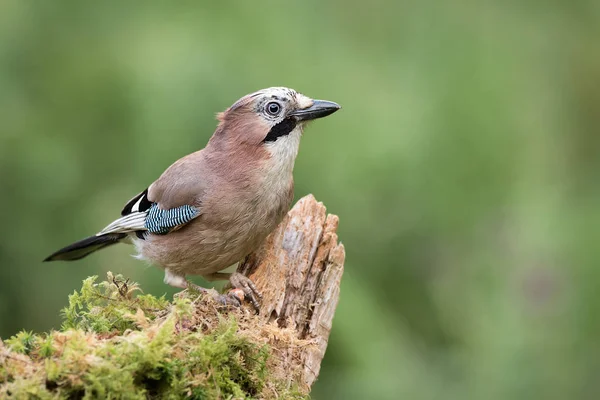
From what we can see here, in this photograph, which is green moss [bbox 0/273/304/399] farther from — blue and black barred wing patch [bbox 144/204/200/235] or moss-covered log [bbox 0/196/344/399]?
blue and black barred wing patch [bbox 144/204/200/235]

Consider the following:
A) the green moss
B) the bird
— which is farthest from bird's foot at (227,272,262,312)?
the green moss

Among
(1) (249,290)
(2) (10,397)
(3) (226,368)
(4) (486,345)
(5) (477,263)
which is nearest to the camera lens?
(2) (10,397)

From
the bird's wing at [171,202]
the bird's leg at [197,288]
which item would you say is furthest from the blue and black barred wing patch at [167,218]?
the bird's leg at [197,288]

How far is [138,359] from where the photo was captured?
9.02 feet

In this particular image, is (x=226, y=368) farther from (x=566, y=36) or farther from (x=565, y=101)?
(x=566, y=36)

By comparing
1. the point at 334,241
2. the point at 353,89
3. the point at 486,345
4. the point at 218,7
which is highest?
the point at 218,7

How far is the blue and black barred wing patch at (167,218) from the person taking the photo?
4.77 m

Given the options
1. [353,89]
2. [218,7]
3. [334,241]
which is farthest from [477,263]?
[218,7]

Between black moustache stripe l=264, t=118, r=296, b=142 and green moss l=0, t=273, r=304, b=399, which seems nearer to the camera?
green moss l=0, t=273, r=304, b=399

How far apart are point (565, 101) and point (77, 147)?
18.3 ft

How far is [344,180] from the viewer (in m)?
6.95

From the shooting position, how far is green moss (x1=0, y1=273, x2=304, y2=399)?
8.65ft

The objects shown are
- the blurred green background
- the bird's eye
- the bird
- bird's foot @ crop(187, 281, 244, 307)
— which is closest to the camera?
bird's foot @ crop(187, 281, 244, 307)

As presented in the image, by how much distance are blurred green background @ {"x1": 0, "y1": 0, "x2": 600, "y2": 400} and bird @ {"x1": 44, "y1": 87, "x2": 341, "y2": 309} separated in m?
1.35
